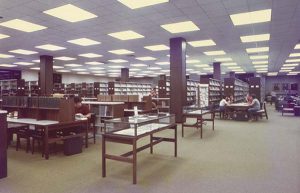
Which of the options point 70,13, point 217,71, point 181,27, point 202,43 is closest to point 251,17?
point 181,27

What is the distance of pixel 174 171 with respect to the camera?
380 cm

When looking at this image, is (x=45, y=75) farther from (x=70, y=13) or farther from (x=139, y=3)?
(x=139, y=3)

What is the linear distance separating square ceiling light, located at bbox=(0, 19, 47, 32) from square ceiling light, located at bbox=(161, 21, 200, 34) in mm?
4258

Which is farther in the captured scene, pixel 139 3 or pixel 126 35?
pixel 126 35

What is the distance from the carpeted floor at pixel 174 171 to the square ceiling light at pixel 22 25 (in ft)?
13.7

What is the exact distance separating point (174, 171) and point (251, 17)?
5471 millimetres

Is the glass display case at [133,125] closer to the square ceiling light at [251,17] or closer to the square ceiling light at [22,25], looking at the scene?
the square ceiling light at [251,17]

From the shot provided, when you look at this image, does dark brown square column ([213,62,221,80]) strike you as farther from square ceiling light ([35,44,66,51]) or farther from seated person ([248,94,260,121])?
square ceiling light ([35,44,66,51])

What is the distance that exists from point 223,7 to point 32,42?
7.84 metres

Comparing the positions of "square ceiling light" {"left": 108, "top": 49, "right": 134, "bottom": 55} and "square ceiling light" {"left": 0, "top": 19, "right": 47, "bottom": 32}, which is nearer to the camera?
"square ceiling light" {"left": 0, "top": 19, "right": 47, "bottom": 32}

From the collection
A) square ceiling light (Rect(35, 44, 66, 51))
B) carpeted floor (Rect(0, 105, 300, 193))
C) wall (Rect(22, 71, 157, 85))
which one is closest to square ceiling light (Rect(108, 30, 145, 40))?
square ceiling light (Rect(35, 44, 66, 51))

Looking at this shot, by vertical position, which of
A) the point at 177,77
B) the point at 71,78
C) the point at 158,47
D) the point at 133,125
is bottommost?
the point at 133,125

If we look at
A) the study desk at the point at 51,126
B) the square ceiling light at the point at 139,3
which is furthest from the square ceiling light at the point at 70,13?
the study desk at the point at 51,126

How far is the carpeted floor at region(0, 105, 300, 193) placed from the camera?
3135mm
